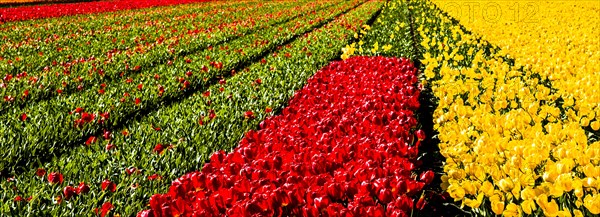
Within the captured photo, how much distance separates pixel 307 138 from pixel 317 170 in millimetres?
885

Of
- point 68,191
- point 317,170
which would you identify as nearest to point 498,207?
point 317,170

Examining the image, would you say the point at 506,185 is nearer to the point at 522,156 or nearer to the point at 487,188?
the point at 487,188

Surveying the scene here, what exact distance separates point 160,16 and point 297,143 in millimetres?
20307

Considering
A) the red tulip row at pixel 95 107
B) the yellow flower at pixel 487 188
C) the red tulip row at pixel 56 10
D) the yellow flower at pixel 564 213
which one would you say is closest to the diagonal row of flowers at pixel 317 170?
the yellow flower at pixel 487 188

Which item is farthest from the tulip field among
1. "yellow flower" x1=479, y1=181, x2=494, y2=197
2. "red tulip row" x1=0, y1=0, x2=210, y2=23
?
"red tulip row" x1=0, y1=0, x2=210, y2=23

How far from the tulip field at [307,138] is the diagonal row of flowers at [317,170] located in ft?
0.04

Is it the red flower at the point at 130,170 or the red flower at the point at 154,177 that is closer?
the red flower at the point at 154,177

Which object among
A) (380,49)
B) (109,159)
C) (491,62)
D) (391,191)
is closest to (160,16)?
(380,49)

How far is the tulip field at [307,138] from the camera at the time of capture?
286 cm

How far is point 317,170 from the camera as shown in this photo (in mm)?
3383

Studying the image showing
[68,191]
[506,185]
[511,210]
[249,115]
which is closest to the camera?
[511,210]

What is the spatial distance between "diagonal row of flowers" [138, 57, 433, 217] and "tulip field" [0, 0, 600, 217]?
1 centimetres

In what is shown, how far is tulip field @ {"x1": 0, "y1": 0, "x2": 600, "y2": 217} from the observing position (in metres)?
2.86

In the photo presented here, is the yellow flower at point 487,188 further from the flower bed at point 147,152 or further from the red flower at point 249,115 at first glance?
the red flower at point 249,115
